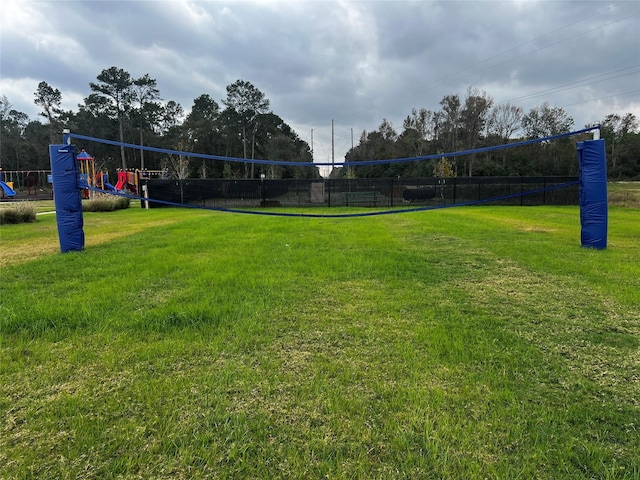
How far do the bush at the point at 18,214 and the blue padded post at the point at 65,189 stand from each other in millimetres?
7200

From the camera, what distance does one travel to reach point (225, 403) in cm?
208

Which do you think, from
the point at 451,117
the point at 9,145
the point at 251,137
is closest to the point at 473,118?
the point at 451,117

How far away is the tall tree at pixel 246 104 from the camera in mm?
56594

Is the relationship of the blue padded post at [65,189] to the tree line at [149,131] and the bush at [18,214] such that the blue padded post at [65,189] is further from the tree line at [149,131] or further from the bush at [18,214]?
the tree line at [149,131]

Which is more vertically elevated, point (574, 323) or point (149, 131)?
point (149, 131)

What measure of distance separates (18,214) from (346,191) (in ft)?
46.8

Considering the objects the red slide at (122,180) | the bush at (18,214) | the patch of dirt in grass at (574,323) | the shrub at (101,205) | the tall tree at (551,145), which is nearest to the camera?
the patch of dirt in grass at (574,323)

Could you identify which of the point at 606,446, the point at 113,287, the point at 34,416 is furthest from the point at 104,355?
the point at 606,446

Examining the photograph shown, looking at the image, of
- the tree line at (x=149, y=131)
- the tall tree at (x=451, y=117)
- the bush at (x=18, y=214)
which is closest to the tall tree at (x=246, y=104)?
the tree line at (x=149, y=131)

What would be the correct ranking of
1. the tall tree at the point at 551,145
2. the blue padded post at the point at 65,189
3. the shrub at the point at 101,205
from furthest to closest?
the tall tree at the point at 551,145 < the shrub at the point at 101,205 < the blue padded post at the point at 65,189

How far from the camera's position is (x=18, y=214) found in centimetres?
1164

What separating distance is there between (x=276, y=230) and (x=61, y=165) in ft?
15.1

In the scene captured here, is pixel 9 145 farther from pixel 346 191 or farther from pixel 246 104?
pixel 346 191

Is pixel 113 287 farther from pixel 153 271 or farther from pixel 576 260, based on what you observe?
pixel 576 260
